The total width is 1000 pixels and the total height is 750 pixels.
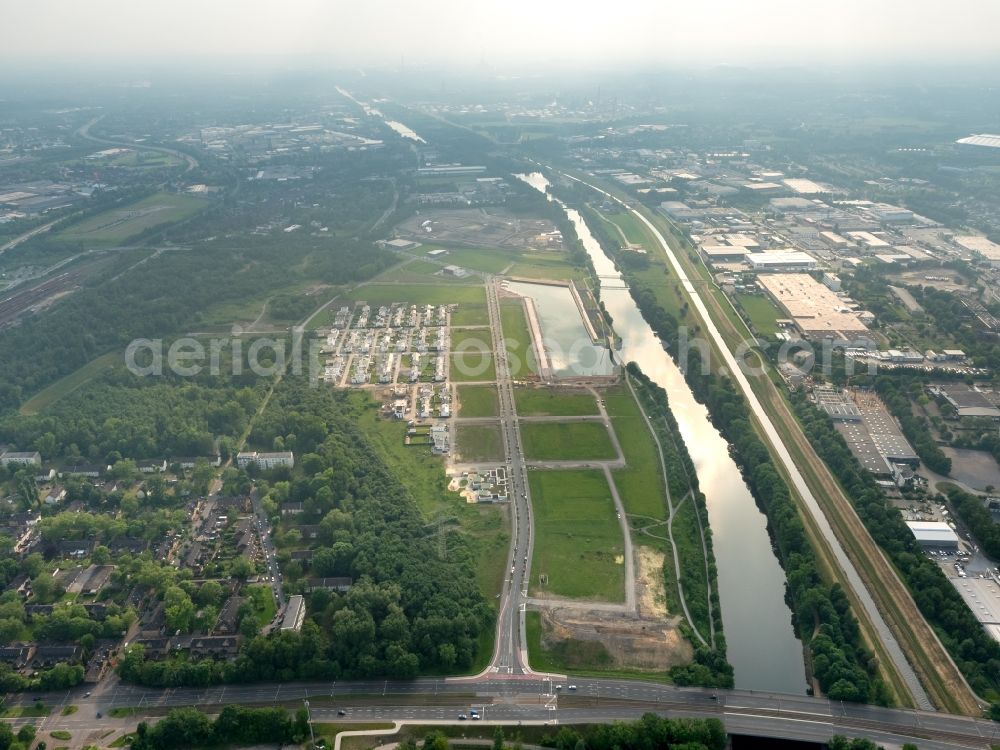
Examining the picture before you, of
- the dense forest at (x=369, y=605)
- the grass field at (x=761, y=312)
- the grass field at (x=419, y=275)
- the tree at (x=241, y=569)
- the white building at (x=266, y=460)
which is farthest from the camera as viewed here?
the grass field at (x=419, y=275)

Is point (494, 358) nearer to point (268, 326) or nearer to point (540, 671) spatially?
point (268, 326)


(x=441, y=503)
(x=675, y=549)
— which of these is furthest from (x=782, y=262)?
(x=441, y=503)

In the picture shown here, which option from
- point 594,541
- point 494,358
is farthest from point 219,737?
point 494,358

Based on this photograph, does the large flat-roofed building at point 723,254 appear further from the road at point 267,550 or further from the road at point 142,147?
the road at point 142,147

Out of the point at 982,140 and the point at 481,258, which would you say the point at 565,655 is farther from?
the point at 982,140

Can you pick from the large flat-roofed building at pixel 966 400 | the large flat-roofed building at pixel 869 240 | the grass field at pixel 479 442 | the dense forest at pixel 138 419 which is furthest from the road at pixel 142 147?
the large flat-roofed building at pixel 966 400
